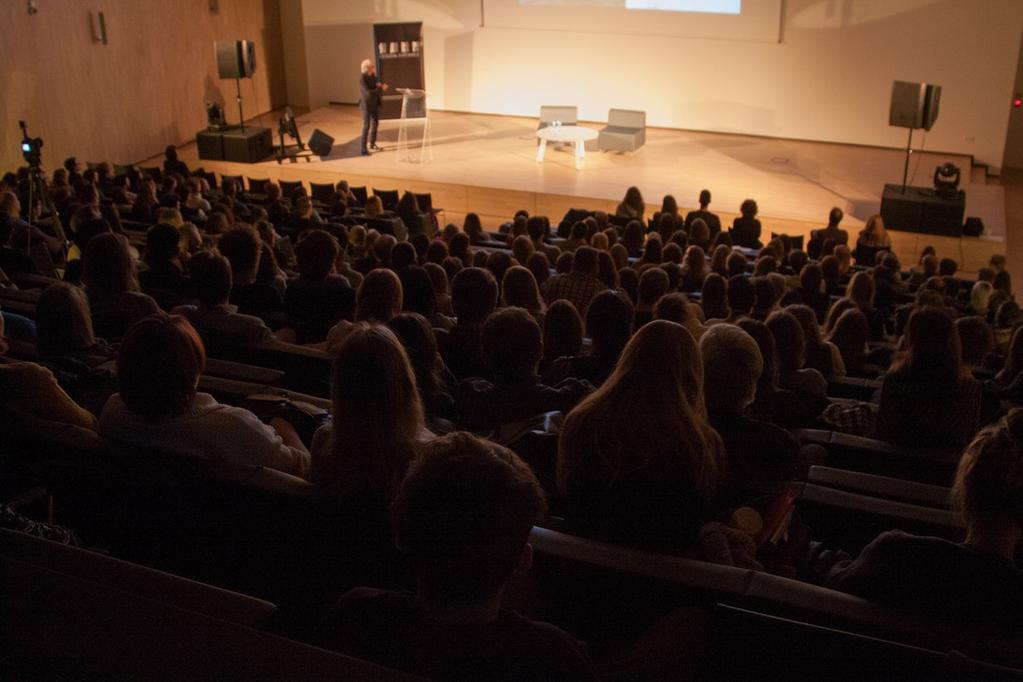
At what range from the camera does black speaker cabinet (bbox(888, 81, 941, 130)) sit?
10383 millimetres

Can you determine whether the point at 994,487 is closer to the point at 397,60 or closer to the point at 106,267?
the point at 106,267

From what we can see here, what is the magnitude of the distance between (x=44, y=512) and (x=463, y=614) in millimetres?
1557

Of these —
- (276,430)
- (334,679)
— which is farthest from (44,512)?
(334,679)

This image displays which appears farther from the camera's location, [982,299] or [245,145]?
[245,145]

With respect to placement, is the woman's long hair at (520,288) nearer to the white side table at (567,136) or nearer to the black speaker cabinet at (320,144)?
the white side table at (567,136)

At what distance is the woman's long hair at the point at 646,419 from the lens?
2189 mm

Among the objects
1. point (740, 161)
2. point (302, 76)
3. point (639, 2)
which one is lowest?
point (740, 161)

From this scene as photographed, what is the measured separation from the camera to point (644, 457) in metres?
2.18

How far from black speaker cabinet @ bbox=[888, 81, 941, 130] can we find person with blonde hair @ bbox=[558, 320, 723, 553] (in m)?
9.38

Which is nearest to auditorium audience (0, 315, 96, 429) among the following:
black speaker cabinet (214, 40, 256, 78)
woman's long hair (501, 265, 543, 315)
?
woman's long hair (501, 265, 543, 315)

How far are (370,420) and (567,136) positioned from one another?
1121cm

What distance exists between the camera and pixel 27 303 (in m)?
4.38

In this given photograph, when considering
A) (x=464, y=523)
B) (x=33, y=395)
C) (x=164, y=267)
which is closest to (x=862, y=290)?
(x=164, y=267)

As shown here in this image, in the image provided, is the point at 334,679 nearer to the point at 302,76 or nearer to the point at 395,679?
the point at 395,679
